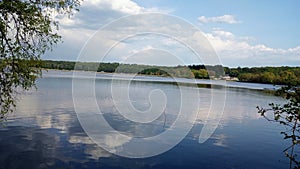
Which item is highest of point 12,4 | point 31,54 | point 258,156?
point 12,4

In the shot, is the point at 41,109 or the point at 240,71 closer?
the point at 41,109

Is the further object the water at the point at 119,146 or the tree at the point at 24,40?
the water at the point at 119,146

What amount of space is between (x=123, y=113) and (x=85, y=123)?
4763mm

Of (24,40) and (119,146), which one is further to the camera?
(119,146)

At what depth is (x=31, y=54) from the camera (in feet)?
24.0

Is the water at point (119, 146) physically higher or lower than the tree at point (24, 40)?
lower

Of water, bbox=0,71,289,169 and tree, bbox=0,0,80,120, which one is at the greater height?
tree, bbox=0,0,80,120

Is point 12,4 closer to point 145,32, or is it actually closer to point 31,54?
point 31,54

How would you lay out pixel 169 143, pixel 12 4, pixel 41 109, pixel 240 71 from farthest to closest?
pixel 240 71
pixel 41 109
pixel 169 143
pixel 12 4

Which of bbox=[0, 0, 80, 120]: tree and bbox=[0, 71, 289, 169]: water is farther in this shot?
bbox=[0, 71, 289, 169]: water

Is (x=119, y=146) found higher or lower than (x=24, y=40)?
lower

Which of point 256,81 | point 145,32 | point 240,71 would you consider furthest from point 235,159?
point 240,71

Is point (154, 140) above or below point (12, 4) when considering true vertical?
below

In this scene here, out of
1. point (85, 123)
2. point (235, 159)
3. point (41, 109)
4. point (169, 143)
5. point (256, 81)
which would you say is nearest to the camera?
point (235, 159)
